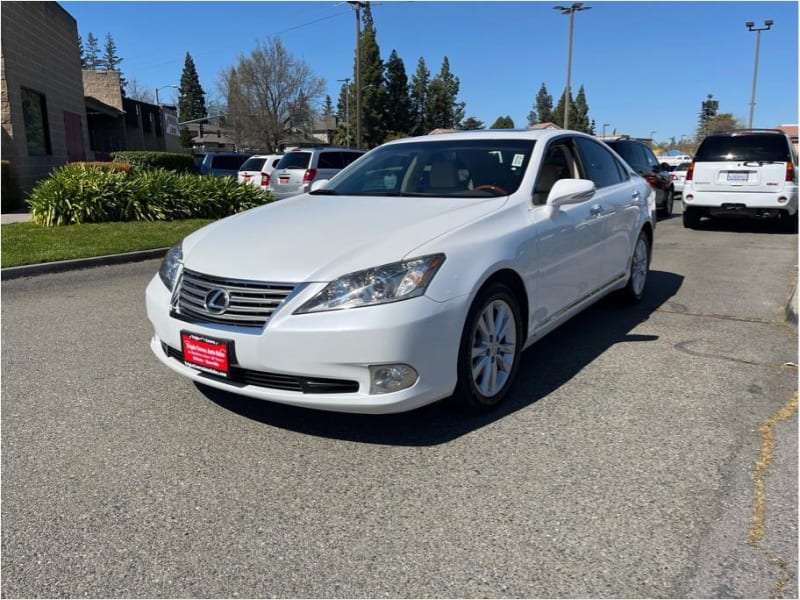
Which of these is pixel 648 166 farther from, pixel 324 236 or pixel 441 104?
pixel 441 104

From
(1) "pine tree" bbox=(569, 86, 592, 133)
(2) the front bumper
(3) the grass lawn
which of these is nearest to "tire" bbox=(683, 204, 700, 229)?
(3) the grass lawn

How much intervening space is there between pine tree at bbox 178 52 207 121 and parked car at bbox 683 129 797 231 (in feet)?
326

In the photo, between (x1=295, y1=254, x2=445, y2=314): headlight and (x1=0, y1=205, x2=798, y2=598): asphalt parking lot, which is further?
→ (x1=295, y1=254, x2=445, y2=314): headlight

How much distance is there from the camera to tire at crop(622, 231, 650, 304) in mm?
5934

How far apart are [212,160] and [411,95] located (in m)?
57.8

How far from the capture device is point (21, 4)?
1598 cm

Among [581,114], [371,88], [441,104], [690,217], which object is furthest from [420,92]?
[690,217]

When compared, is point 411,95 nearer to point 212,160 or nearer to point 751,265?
point 212,160

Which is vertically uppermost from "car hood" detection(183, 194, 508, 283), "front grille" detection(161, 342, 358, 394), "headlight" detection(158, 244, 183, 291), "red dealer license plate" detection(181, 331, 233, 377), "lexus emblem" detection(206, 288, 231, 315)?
"car hood" detection(183, 194, 508, 283)

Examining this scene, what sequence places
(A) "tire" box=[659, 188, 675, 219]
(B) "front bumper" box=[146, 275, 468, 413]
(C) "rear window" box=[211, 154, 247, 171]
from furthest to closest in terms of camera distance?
(C) "rear window" box=[211, 154, 247, 171]
(A) "tire" box=[659, 188, 675, 219]
(B) "front bumper" box=[146, 275, 468, 413]

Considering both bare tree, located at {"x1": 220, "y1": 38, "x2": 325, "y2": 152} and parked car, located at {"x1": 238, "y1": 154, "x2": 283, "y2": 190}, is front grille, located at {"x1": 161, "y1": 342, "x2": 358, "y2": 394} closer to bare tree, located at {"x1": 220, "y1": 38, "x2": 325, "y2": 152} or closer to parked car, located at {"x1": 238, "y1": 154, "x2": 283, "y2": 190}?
parked car, located at {"x1": 238, "y1": 154, "x2": 283, "y2": 190}

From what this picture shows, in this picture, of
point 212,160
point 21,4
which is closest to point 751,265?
point 21,4

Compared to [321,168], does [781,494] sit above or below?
below

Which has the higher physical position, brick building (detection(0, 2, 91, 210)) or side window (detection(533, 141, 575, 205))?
brick building (detection(0, 2, 91, 210))
